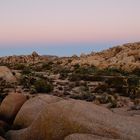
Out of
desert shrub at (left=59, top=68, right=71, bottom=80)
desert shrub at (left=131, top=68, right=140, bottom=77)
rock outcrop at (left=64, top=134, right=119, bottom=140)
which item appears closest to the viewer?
rock outcrop at (left=64, top=134, right=119, bottom=140)

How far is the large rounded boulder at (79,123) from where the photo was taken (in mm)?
9758

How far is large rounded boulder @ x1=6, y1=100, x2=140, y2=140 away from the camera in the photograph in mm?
9758

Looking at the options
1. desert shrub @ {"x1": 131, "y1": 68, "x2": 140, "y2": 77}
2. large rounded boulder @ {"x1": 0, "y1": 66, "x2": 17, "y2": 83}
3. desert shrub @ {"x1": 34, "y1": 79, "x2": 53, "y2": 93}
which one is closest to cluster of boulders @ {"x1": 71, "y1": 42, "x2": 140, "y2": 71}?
desert shrub @ {"x1": 131, "y1": 68, "x2": 140, "y2": 77}

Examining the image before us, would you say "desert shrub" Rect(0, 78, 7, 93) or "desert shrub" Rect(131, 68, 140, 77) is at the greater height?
"desert shrub" Rect(0, 78, 7, 93)

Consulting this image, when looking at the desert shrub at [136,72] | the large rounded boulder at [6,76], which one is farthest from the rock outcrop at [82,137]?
the desert shrub at [136,72]

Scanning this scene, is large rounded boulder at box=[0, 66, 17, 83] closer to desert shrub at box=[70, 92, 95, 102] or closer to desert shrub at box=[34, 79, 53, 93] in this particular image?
desert shrub at box=[34, 79, 53, 93]

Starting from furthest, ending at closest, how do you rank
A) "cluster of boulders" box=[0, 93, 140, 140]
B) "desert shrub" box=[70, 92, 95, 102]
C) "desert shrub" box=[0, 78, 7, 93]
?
1. "desert shrub" box=[0, 78, 7, 93]
2. "desert shrub" box=[70, 92, 95, 102]
3. "cluster of boulders" box=[0, 93, 140, 140]

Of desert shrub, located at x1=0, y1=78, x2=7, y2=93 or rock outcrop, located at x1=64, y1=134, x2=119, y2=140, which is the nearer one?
rock outcrop, located at x1=64, y1=134, x2=119, y2=140

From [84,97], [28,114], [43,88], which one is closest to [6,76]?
[43,88]

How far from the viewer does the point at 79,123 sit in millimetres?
10188

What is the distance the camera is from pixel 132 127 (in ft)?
32.7

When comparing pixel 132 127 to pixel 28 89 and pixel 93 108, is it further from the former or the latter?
pixel 28 89

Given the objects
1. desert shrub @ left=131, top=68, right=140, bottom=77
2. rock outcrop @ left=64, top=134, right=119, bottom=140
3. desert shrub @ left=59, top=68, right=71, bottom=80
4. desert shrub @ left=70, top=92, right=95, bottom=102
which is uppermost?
rock outcrop @ left=64, top=134, right=119, bottom=140

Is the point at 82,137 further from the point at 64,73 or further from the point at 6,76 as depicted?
the point at 64,73
